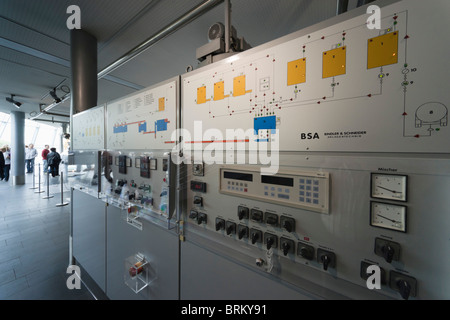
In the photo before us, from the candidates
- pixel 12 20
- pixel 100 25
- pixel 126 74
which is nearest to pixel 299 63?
pixel 100 25

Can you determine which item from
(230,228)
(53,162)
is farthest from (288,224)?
(53,162)

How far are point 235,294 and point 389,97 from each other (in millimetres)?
1028

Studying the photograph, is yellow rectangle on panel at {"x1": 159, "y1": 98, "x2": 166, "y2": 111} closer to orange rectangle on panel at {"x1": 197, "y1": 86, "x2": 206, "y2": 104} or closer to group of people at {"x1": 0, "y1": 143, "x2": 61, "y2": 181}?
orange rectangle on panel at {"x1": 197, "y1": 86, "x2": 206, "y2": 104}

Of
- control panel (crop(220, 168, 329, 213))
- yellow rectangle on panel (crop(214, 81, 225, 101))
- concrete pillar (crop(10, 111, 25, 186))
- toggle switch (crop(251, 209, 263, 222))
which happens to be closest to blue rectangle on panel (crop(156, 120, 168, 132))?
yellow rectangle on panel (crop(214, 81, 225, 101))

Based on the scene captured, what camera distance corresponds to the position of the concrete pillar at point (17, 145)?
6.33m

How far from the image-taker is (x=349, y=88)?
59 centimetres

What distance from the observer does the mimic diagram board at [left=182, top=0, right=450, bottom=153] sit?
0.49 meters

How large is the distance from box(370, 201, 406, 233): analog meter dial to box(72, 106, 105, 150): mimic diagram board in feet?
6.69

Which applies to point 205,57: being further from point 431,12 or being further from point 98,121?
point 98,121

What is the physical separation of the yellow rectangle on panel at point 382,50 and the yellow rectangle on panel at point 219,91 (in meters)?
0.58

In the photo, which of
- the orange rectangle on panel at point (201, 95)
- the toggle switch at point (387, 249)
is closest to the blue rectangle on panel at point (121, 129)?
the orange rectangle on panel at point (201, 95)

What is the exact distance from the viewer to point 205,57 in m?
1.11

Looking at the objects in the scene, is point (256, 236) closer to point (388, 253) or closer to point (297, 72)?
point (388, 253)

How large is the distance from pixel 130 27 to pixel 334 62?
2203mm
